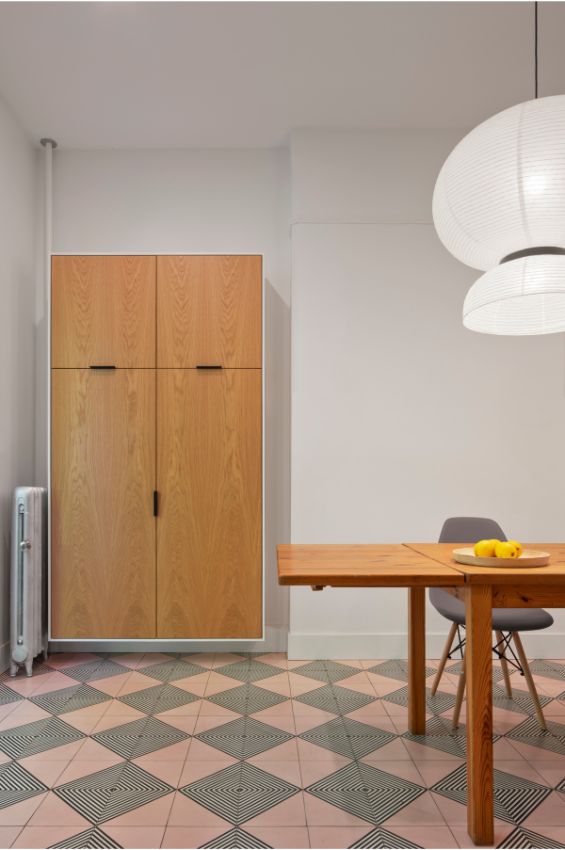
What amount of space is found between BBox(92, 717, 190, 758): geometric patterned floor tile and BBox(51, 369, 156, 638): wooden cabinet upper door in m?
0.88

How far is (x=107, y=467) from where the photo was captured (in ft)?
12.8

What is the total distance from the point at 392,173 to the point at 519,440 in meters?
1.87

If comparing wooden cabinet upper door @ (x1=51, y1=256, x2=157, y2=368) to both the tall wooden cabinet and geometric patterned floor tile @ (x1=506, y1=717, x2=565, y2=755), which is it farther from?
geometric patterned floor tile @ (x1=506, y1=717, x2=565, y2=755)

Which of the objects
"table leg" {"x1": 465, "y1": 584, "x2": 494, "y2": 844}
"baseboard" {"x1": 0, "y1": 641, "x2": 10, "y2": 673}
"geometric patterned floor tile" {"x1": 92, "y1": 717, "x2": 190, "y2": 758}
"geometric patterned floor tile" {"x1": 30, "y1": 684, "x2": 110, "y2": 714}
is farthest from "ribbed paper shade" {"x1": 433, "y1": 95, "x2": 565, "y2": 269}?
"baseboard" {"x1": 0, "y1": 641, "x2": 10, "y2": 673}

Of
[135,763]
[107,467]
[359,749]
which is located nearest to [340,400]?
[107,467]

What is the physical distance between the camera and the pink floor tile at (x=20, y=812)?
7.18 feet

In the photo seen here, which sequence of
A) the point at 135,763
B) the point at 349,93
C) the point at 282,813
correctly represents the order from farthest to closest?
the point at 349,93
the point at 135,763
the point at 282,813

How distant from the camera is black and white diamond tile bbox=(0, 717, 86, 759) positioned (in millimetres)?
2758

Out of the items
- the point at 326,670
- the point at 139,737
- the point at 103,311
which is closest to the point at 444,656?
the point at 326,670

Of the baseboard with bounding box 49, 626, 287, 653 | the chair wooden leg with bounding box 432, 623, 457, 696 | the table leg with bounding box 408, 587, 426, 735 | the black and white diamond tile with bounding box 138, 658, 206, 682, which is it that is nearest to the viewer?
the table leg with bounding box 408, 587, 426, 735

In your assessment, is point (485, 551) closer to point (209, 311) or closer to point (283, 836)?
point (283, 836)

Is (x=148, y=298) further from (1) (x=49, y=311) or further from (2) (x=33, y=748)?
(2) (x=33, y=748)

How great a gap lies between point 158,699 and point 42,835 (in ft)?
4.12

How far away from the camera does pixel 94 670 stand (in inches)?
152
